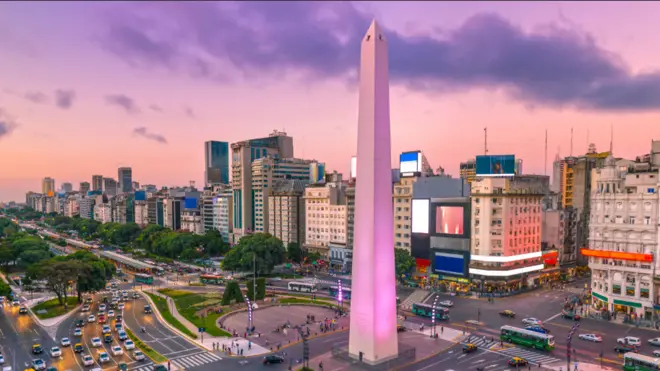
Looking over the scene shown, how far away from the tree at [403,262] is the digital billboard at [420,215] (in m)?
5.90

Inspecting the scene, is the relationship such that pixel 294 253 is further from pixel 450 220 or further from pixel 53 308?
pixel 53 308

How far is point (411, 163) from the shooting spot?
9562 centimetres

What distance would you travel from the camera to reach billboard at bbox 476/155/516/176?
82000 mm

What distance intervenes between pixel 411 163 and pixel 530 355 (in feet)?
181

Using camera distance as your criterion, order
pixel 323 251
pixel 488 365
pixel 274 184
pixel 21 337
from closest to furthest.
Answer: pixel 488 365 < pixel 21 337 < pixel 323 251 < pixel 274 184

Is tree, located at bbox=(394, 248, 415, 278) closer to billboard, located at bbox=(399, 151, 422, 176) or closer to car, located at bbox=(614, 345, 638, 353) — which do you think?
billboard, located at bbox=(399, 151, 422, 176)

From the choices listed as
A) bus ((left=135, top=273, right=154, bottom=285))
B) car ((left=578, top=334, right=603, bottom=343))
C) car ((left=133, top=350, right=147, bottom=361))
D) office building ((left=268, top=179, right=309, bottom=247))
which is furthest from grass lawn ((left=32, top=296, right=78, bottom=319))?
car ((left=578, top=334, right=603, bottom=343))

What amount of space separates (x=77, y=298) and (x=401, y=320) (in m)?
51.5

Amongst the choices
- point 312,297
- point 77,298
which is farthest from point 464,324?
point 77,298

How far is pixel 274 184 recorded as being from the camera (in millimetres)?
133625

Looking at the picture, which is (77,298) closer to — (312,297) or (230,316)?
(230,316)

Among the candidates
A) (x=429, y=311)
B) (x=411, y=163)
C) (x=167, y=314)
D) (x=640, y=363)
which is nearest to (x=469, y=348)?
(x=640, y=363)

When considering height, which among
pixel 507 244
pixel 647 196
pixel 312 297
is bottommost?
pixel 312 297

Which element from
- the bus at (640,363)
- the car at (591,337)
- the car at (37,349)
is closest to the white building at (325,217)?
the car at (591,337)
